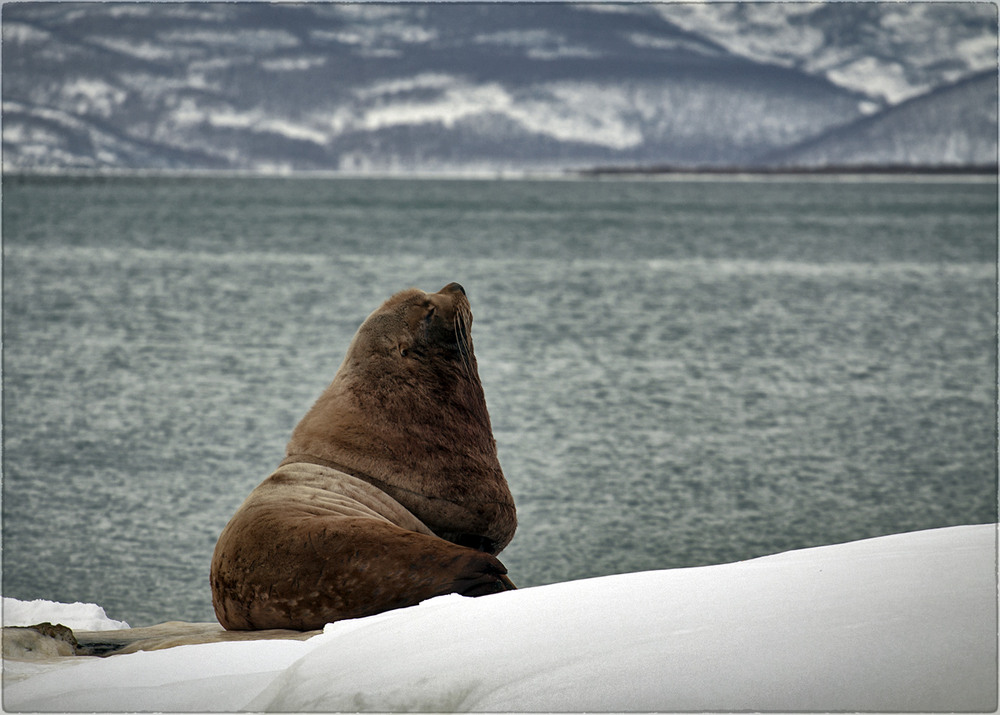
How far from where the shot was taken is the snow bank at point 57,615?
5.65 metres

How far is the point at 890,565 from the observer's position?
125 inches

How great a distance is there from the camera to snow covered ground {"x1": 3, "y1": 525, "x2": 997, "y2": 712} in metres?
2.60

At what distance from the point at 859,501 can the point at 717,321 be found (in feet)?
50.3

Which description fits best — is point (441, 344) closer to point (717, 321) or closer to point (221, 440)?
point (221, 440)

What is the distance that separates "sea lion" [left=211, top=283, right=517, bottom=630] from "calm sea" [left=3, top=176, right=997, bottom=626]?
2921 mm

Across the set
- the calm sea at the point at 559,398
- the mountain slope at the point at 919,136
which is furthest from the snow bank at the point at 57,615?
the mountain slope at the point at 919,136

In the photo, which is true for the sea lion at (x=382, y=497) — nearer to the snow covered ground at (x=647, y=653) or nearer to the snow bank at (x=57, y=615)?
the snow covered ground at (x=647, y=653)

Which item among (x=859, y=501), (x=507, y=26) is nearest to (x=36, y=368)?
(x=507, y=26)

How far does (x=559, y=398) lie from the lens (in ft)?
47.9

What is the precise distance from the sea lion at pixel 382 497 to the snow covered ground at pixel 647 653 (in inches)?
24.1

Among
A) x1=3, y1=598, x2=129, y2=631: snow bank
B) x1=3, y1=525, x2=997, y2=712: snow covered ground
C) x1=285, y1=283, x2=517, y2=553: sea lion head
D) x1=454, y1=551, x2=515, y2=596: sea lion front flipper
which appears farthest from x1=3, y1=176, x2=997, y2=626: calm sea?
x1=3, y1=525, x2=997, y2=712: snow covered ground

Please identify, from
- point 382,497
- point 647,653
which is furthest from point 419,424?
point 647,653

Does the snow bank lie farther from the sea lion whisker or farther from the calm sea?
the sea lion whisker

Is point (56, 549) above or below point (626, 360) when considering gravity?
above
